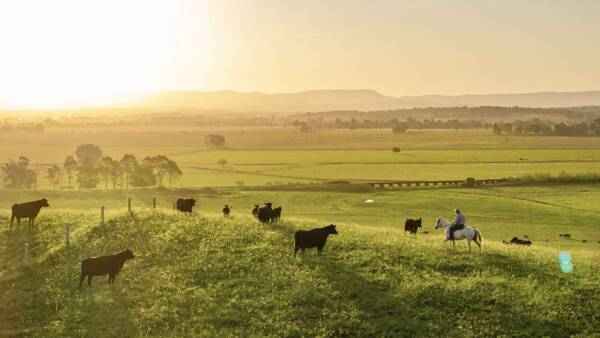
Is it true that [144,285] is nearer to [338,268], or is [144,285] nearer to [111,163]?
[338,268]

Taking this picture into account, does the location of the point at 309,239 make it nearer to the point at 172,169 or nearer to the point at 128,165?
the point at 172,169

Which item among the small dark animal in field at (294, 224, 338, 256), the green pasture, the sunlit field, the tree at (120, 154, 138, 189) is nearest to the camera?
the small dark animal in field at (294, 224, 338, 256)

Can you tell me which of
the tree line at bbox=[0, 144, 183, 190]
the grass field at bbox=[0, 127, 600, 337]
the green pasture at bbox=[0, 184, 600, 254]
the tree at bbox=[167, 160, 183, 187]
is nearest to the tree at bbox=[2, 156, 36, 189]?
the tree line at bbox=[0, 144, 183, 190]

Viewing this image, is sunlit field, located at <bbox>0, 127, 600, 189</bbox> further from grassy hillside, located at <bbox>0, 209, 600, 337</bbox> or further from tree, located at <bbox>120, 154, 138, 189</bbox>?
grassy hillside, located at <bbox>0, 209, 600, 337</bbox>

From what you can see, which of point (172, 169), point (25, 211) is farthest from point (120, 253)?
point (172, 169)

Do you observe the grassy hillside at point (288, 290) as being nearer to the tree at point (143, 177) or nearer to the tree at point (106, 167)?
the tree at point (143, 177)

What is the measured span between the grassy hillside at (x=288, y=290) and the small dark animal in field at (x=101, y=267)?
0.55 m

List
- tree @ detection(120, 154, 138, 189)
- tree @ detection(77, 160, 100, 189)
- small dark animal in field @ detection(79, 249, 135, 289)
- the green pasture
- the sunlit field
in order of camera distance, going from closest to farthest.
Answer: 1. small dark animal in field @ detection(79, 249, 135, 289)
2. the green pasture
3. tree @ detection(120, 154, 138, 189)
4. tree @ detection(77, 160, 100, 189)
5. the sunlit field

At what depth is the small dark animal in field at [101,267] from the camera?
26.8 m

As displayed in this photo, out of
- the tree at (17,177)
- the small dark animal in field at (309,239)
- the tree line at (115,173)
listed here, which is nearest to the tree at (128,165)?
the tree line at (115,173)

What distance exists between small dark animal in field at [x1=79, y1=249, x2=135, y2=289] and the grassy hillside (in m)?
0.55

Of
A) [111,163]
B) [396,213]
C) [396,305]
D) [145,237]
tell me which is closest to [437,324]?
[396,305]

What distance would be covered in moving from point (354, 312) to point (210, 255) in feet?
29.9

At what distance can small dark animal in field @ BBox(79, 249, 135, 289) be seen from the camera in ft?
88.0
